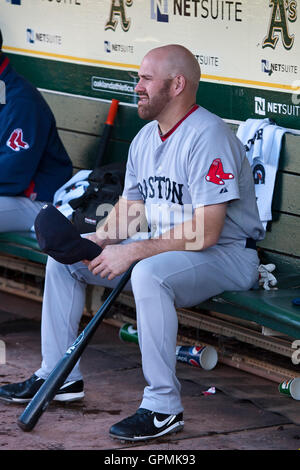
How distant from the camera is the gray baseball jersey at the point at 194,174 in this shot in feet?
12.4

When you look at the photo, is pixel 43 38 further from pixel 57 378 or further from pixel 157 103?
pixel 57 378

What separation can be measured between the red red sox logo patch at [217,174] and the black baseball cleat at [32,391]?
0.99m

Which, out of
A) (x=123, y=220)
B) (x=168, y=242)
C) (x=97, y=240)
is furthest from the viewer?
(x=123, y=220)

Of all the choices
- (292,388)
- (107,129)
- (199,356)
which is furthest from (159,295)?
(107,129)

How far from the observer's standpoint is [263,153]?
4367 mm

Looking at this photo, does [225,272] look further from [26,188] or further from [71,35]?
[71,35]

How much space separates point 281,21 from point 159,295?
4.70 feet

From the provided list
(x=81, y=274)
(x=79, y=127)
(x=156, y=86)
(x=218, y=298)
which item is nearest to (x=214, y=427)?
(x=218, y=298)

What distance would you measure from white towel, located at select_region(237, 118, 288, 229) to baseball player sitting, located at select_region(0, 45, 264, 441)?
1.37 feet

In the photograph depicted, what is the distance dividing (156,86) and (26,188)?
1259 mm

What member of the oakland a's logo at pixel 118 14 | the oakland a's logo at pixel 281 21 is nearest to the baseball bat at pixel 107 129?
the oakland a's logo at pixel 118 14

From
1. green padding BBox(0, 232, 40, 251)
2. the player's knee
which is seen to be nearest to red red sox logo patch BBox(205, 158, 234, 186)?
the player's knee

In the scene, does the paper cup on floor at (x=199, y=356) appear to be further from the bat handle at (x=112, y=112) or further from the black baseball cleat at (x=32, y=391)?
the bat handle at (x=112, y=112)

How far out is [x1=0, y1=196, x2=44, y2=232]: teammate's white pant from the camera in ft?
15.9
